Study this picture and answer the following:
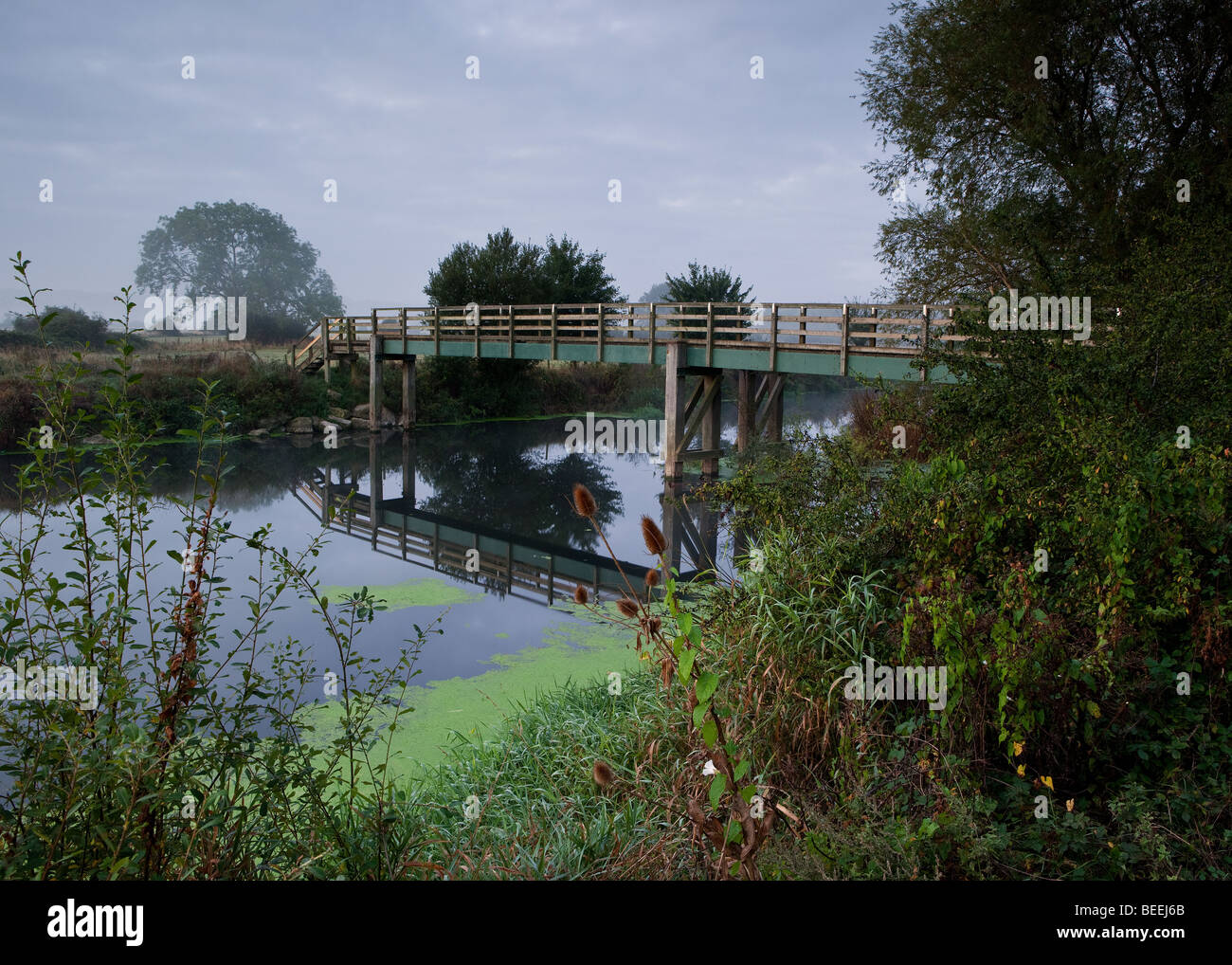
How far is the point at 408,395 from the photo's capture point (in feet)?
90.1

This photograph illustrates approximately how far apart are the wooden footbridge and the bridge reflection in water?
2.18m

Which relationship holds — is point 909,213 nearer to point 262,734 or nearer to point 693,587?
point 693,587

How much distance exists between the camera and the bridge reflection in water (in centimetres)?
1081

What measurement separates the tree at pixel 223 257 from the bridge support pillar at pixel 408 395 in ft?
121

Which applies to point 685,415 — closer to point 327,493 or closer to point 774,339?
point 774,339

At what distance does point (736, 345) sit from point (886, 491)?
11.1 meters

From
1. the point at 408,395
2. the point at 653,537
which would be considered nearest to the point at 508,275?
the point at 408,395

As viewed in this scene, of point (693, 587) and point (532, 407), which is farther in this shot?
point (532, 407)

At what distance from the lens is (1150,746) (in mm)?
4020

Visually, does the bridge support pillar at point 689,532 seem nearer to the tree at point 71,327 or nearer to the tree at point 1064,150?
the tree at point 1064,150

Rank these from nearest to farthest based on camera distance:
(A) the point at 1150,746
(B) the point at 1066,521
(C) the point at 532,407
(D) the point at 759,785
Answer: (D) the point at 759,785 → (A) the point at 1150,746 → (B) the point at 1066,521 → (C) the point at 532,407

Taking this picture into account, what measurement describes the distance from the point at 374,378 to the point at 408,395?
134cm

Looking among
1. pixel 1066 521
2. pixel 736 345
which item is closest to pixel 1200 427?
pixel 1066 521

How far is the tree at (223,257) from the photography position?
6103 centimetres
